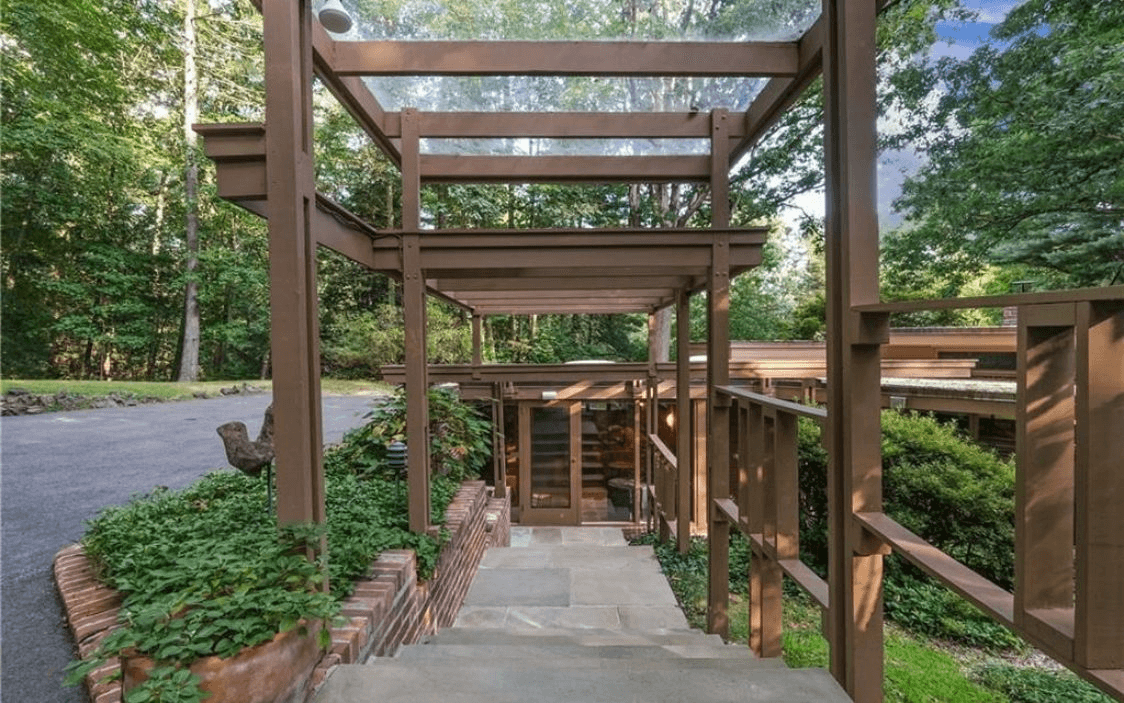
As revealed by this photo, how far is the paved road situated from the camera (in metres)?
1.88

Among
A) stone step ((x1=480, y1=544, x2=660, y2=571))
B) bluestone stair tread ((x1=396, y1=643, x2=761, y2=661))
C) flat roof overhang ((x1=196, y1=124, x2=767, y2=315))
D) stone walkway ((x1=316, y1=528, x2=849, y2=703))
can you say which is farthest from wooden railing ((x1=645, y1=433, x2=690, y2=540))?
bluestone stair tread ((x1=396, y1=643, x2=761, y2=661))

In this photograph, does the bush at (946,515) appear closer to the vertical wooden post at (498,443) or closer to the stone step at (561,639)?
the stone step at (561,639)

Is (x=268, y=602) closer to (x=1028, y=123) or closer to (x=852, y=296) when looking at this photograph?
(x=852, y=296)

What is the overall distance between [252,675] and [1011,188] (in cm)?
908

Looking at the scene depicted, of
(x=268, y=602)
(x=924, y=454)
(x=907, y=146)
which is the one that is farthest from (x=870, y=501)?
(x=907, y=146)

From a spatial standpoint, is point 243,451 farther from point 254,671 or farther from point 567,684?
point 567,684

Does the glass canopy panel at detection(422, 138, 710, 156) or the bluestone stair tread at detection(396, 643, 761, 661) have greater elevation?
the glass canopy panel at detection(422, 138, 710, 156)

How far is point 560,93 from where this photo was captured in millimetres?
3607

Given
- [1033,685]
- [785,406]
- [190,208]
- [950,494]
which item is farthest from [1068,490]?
[190,208]

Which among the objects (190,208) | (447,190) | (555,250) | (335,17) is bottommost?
(555,250)

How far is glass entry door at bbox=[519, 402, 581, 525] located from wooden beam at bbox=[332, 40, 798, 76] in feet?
18.7

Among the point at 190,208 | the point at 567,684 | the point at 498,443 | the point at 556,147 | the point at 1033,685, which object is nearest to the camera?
the point at 567,684

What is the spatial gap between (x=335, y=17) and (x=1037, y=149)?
25.6ft

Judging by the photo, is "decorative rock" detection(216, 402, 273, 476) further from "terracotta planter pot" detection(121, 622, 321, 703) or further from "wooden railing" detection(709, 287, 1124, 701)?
"wooden railing" detection(709, 287, 1124, 701)
